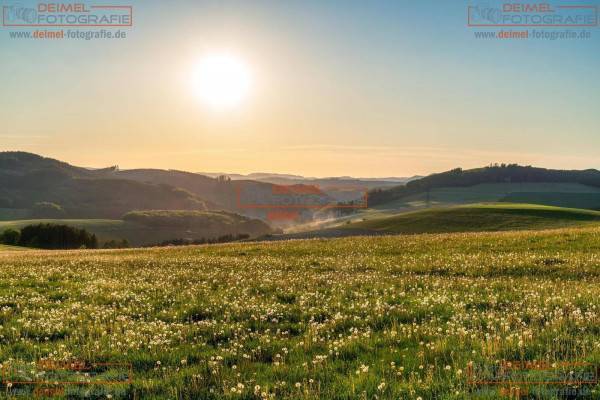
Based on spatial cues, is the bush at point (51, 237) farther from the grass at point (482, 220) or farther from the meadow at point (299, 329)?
the meadow at point (299, 329)

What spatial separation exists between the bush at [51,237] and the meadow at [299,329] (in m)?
93.2

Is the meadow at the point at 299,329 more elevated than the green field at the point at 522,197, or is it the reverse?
the green field at the point at 522,197

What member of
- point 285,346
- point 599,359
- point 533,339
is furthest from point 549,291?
point 285,346

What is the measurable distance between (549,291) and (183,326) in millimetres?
9842

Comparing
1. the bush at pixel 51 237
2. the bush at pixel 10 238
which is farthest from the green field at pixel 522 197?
the bush at pixel 10 238

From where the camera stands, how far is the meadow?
7.13m

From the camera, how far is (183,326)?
1091cm

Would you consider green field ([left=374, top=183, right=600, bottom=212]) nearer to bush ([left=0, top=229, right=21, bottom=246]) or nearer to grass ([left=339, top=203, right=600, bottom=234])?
grass ([left=339, top=203, right=600, bottom=234])

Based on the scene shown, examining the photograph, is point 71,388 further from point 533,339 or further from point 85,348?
point 533,339

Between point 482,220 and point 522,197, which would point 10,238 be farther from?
point 522,197

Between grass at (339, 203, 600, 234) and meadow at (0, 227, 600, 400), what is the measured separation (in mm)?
59460

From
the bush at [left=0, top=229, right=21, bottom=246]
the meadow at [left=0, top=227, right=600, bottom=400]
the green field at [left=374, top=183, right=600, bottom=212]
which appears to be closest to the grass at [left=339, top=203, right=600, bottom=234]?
the meadow at [left=0, top=227, right=600, bottom=400]

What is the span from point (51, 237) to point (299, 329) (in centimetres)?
10792

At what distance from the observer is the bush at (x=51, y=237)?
103625 millimetres
